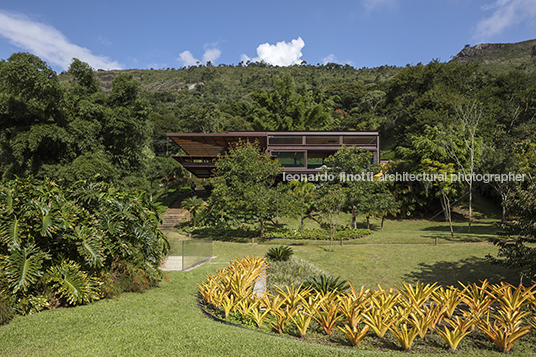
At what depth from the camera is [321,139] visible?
29.2 meters

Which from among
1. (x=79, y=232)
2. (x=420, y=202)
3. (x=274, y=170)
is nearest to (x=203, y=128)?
(x=274, y=170)

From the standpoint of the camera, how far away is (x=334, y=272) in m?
11.7

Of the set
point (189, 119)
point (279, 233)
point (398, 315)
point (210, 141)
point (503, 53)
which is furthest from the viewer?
point (503, 53)

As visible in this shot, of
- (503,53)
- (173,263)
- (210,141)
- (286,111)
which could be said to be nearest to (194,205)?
(210,141)

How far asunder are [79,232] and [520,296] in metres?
10.00

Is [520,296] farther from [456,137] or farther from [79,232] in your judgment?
[456,137]

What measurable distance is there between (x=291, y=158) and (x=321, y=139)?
12.2 ft

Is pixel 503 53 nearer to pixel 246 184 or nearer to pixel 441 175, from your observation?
pixel 441 175

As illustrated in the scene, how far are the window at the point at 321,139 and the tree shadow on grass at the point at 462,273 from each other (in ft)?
61.1

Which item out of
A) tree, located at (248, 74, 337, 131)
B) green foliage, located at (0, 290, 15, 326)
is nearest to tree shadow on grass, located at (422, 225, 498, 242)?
green foliage, located at (0, 290, 15, 326)

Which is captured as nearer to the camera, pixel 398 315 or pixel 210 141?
pixel 398 315

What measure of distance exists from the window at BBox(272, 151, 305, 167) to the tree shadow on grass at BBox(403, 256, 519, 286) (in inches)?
708

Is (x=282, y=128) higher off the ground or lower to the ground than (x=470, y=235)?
higher

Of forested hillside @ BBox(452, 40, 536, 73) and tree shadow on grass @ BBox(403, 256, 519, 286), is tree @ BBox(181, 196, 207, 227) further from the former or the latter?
forested hillside @ BBox(452, 40, 536, 73)
